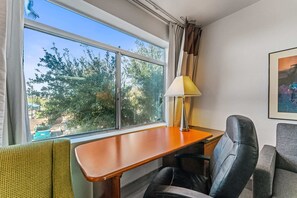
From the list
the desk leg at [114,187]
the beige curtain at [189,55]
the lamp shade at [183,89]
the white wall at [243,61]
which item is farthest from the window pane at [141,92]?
the desk leg at [114,187]

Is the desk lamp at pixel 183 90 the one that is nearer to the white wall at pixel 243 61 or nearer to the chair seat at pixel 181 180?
the chair seat at pixel 181 180

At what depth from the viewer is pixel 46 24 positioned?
145cm

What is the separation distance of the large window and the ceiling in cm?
62

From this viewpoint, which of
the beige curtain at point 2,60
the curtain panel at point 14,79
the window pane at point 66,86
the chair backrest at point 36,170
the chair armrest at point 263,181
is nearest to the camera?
the chair backrest at point 36,170

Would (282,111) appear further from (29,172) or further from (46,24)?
(46,24)

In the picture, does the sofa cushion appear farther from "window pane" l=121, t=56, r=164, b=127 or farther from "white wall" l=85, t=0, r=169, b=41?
"white wall" l=85, t=0, r=169, b=41

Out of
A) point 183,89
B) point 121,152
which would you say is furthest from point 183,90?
point 121,152

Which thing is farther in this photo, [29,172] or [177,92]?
[177,92]

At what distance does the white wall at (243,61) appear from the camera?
1918 mm

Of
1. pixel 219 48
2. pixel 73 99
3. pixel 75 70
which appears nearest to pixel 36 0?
pixel 75 70

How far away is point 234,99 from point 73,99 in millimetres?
2148

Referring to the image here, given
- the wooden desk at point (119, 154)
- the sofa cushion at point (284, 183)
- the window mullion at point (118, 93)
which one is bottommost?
the sofa cushion at point (284, 183)

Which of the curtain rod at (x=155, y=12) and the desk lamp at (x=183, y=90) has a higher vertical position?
the curtain rod at (x=155, y=12)

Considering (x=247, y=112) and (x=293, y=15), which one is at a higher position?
(x=293, y=15)
